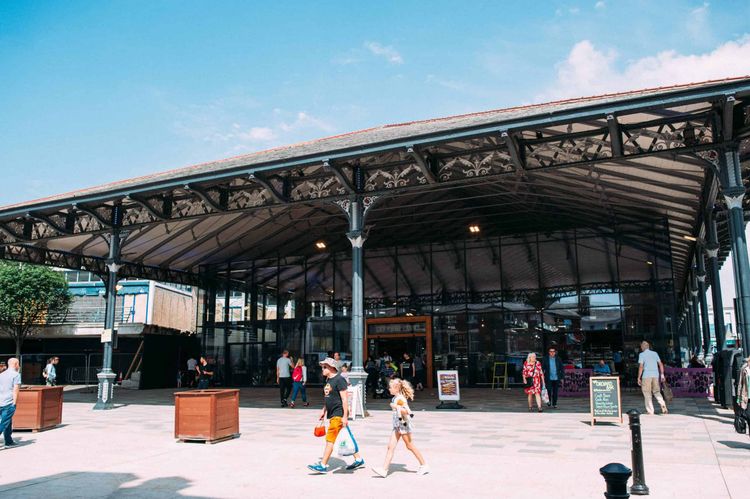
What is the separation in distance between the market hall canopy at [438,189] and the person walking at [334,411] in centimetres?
620

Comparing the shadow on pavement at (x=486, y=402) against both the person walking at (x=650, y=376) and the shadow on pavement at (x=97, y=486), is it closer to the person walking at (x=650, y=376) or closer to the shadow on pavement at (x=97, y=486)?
the person walking at (x=650, y=376)

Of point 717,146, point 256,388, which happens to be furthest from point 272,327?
point 717,146

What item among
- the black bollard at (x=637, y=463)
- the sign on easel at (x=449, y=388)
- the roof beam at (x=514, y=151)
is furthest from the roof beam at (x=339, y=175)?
the black bollard at (x=637, y=463)

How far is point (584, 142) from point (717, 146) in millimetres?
2654

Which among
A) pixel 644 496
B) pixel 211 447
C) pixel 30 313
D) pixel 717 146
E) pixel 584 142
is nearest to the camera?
pixel 644 496

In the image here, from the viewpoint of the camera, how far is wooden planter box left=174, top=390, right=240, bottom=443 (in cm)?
1003

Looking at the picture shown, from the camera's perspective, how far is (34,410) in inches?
474

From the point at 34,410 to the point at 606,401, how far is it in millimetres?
11420

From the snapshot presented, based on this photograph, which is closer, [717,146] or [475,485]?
[475,485]

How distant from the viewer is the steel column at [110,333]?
1645 centimetres

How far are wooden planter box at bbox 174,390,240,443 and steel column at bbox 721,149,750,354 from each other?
932 centimetres

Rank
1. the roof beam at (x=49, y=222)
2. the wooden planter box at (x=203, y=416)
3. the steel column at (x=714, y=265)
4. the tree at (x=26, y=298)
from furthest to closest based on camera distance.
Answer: the tree at (x=26, y=298) → the roof beam at (x=49, y=222) → the steel column at (x=714, y=265) → the wooden planter box at (x=203, y=416)

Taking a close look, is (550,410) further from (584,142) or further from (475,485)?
(475,485)

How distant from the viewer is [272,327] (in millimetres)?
26250
